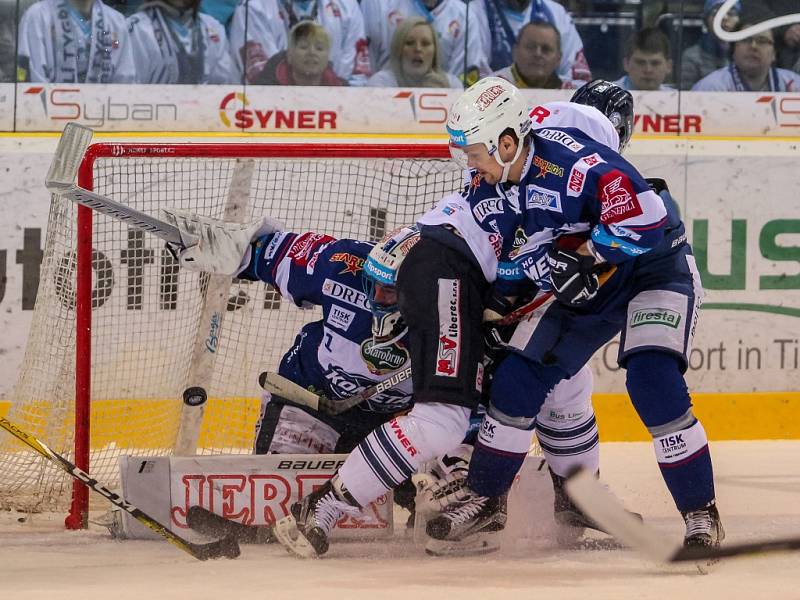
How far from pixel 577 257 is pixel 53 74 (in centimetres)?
284

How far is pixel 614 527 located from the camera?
6.89 ft

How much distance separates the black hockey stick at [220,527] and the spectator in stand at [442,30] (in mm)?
2524

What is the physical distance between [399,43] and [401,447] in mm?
2698


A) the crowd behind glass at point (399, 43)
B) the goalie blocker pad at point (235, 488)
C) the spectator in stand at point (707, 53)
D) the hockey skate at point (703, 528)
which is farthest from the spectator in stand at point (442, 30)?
the hockey skate at point (703, 528)

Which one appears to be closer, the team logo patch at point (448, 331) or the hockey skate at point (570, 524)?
the team logo patch at point (448, 331)

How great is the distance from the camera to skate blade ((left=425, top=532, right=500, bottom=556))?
305cm

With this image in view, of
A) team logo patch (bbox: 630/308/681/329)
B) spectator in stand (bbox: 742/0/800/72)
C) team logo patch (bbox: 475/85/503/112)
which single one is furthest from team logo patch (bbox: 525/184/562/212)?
spectator in stand (bbox: 742/0/800/72)

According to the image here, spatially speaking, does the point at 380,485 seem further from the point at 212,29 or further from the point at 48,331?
the point at 212,29

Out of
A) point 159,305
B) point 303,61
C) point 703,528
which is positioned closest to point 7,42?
point 303,61

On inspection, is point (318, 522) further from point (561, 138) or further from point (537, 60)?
point (537, 60)

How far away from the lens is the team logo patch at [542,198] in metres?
2.83

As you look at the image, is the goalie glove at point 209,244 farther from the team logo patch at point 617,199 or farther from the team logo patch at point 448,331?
the team logo patch at point 617,199

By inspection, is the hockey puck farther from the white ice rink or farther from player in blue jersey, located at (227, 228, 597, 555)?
the white ice rink

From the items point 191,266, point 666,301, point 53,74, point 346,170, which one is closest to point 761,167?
point 346,170
